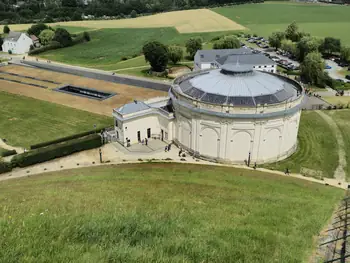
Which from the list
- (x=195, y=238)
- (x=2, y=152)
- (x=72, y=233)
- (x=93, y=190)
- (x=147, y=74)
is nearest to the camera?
(x=72, y=233)

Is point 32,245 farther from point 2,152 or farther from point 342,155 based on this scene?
point 342,155

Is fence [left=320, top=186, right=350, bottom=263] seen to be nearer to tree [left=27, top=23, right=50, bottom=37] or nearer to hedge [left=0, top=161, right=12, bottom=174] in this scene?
hedge [left=0, top=161, right=12, bottom=174]

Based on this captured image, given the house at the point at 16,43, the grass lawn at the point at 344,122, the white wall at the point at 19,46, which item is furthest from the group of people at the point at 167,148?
the white wall at the point at 19,46

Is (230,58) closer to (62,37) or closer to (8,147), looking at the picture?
(8,147)

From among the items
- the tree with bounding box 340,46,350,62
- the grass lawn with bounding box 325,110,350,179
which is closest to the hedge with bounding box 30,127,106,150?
the grass lawn with bounding box 325,110,350,179

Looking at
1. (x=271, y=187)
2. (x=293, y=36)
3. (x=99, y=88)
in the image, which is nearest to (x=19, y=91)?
(x=99, y=88)
